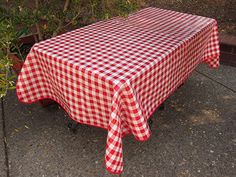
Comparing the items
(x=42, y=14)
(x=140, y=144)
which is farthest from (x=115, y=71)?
(x=42, y=14)

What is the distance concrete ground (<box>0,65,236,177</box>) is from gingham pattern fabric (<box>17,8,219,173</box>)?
1.77 ft

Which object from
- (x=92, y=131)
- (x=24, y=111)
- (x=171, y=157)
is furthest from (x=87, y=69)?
(x=24, y=111)

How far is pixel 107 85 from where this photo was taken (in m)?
2.12

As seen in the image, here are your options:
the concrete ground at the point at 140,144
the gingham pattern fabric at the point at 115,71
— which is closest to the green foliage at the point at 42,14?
the gingham pattern fabric at the point at 115,71

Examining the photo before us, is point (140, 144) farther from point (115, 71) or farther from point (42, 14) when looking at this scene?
point (42, 14)

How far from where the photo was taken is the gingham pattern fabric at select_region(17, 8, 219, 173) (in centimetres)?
214

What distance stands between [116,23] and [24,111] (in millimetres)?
1630

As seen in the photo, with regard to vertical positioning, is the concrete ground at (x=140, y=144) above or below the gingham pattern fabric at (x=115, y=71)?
below

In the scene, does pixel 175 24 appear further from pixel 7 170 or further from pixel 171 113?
pixel 7 170

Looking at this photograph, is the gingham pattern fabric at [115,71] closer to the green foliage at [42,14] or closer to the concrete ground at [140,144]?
the green foliage at [42,14]

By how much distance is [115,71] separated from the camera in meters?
2.21

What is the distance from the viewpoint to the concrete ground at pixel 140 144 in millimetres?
2738

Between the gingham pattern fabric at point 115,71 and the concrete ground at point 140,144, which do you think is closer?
the gingham pattern fabric at point 115,71

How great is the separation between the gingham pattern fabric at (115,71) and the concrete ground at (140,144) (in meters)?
0.54
